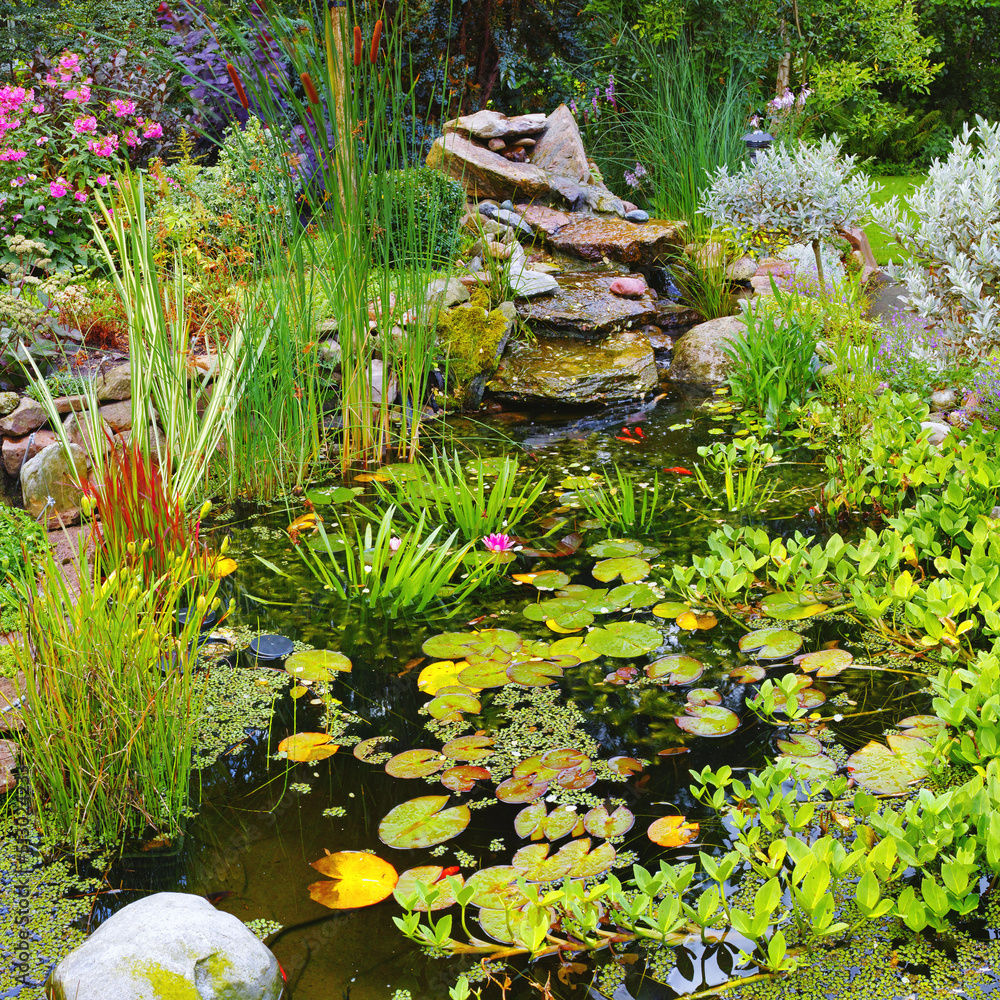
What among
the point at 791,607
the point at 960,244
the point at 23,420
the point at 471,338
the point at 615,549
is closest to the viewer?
the point at 791,607

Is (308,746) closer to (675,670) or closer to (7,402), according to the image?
(675,670)

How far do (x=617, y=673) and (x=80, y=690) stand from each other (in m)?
1.35

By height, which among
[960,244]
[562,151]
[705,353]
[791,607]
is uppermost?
[562,151]

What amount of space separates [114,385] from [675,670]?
2989 mm

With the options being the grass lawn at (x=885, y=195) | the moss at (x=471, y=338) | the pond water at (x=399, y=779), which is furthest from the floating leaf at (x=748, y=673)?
the grass lawn at (x=885, y=195)

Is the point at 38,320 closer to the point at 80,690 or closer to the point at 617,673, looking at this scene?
the point at 80,690

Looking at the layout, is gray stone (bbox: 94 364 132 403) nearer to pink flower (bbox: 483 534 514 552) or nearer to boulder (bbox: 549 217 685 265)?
pink flower (bbox: 483 534 514 552)

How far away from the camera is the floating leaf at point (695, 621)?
8.50 feet

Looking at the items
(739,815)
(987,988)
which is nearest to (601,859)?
(739,815)

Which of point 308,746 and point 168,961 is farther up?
point 168,961

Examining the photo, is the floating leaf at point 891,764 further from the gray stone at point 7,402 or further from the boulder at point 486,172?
the boulder at point 486,172

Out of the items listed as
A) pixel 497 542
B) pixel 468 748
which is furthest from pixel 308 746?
pixel 497 542

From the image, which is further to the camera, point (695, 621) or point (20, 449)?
point (20, 449)

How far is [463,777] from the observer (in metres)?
1.99
